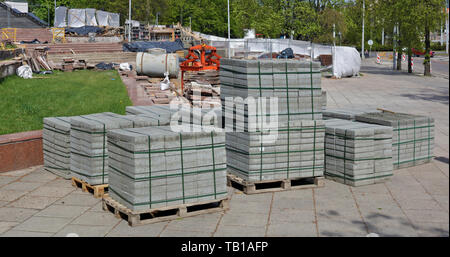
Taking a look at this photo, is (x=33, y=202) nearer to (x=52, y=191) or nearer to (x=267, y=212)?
(x=52, y=191)

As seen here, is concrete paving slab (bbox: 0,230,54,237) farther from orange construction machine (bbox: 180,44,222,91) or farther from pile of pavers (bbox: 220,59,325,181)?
orange construction machine (bbox: 180,44,222,91)

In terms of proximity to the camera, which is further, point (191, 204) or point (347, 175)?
point (347, 175)

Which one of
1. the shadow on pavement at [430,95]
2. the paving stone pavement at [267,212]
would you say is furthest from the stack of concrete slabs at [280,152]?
the shadow on pavement at [430,95]

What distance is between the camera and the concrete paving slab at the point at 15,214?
869 cm

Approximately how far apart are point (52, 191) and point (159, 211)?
2.54 m

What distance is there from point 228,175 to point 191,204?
1.91 meters

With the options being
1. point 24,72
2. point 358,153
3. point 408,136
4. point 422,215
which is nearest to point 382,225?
point 422,215

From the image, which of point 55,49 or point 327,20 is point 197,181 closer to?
point 55,49

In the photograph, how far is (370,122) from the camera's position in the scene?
11742 mm

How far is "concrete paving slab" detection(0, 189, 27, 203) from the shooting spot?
32.2ft

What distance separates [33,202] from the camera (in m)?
9.59

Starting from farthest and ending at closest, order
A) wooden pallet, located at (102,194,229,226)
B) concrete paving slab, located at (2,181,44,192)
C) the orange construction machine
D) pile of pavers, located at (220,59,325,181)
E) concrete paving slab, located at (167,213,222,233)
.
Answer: the orange construction machine
concrete paving slab, located at (2,181,44,192)
pile of pavers, located at (220,59,325,181)
wooden pallet, located at (102,194,229,226)
concrete paving slab, located at (167,213,222,233)

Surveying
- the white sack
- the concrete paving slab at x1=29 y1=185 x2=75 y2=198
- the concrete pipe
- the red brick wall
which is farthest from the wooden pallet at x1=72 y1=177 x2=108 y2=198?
the concrete pipe
